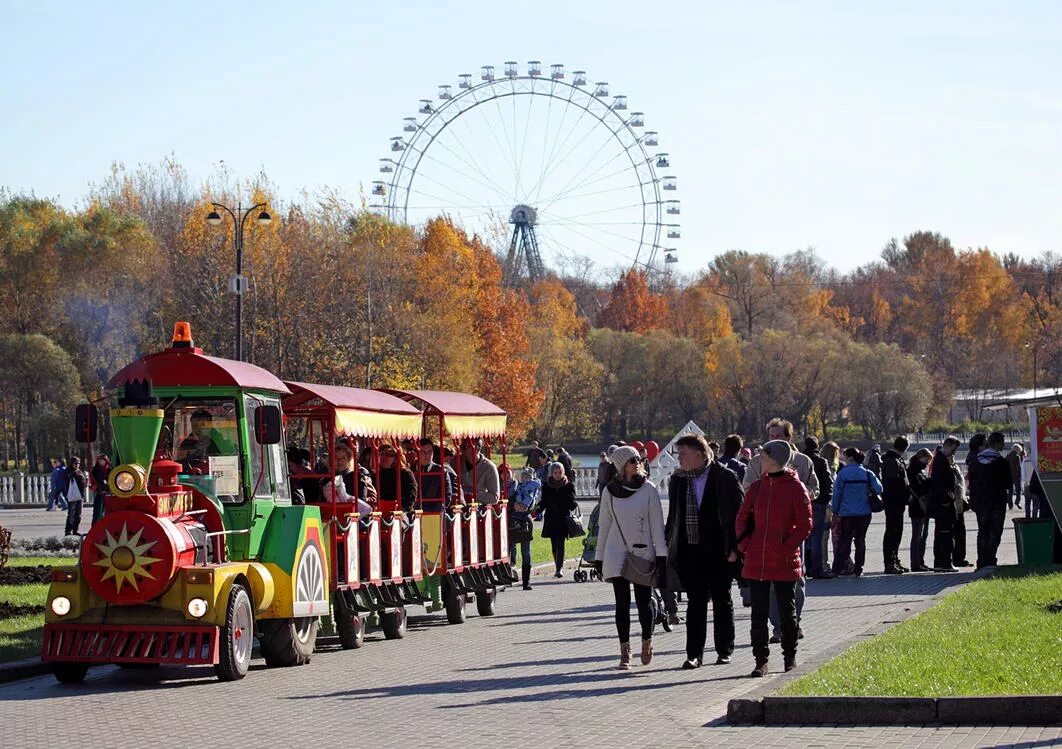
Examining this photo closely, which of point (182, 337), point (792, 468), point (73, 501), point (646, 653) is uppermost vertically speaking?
point (182, 337)

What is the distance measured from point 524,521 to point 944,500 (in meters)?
5.89

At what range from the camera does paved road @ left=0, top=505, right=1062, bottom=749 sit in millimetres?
10234

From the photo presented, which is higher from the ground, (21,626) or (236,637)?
(236,637)

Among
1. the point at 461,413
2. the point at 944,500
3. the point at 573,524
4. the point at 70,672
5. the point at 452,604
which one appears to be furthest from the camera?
the point at 573,524

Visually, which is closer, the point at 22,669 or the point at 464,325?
the point at 22,669

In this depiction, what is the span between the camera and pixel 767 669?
43.3 feet

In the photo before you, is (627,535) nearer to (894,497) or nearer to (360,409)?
(360,409)

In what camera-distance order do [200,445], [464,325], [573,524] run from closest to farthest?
1. [200,445]
2. [573,524]
3. [464,325]

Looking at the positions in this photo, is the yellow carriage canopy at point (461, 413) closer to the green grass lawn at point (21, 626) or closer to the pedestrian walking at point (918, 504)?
the green grass lawn at point (21, 626)

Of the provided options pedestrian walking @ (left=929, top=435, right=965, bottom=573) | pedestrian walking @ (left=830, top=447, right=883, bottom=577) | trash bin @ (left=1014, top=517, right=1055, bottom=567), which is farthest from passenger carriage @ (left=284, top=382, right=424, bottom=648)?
trash bin @ (left=1014, top=517, right=1055, bottom=567)

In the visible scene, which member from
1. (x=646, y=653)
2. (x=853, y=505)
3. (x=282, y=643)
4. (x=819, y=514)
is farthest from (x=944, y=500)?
(x=282, y=643)

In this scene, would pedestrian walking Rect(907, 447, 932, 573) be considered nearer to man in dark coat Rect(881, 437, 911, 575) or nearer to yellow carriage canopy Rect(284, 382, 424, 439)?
man in dark coat Rect(881, 437, 911, 575)

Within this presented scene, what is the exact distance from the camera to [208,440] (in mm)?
14648

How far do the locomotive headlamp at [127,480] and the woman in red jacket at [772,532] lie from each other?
15.2ft
